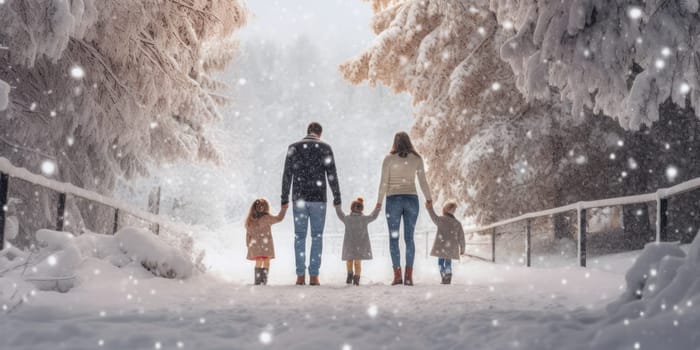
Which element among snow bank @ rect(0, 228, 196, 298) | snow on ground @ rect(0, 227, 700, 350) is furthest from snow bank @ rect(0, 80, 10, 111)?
snow on ground @ rect(0, 227, 700, 350)

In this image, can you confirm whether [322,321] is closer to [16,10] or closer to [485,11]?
[16,10]

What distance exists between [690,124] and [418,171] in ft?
20.9

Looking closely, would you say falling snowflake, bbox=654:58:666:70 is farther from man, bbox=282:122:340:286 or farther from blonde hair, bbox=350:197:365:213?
blonde hair, bbox=350:197:365:213

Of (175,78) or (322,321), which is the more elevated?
(175,78)

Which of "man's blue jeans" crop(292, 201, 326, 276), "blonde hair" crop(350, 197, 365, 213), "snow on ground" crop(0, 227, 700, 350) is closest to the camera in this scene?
"snow on ground" crop(0, 227, 700, 350)

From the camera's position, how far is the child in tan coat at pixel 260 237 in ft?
26.3

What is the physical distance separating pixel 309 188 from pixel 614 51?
12.6 feet

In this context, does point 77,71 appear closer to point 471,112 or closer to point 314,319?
point 314,319

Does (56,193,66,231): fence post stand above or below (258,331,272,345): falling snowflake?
above

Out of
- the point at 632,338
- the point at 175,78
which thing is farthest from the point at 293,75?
the point at 632,338

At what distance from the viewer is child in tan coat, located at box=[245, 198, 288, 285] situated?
26.3 feet

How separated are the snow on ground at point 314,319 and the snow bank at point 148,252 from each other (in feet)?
1.36

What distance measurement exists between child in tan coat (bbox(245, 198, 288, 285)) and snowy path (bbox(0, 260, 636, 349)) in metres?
2.36

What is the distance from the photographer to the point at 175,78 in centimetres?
836
